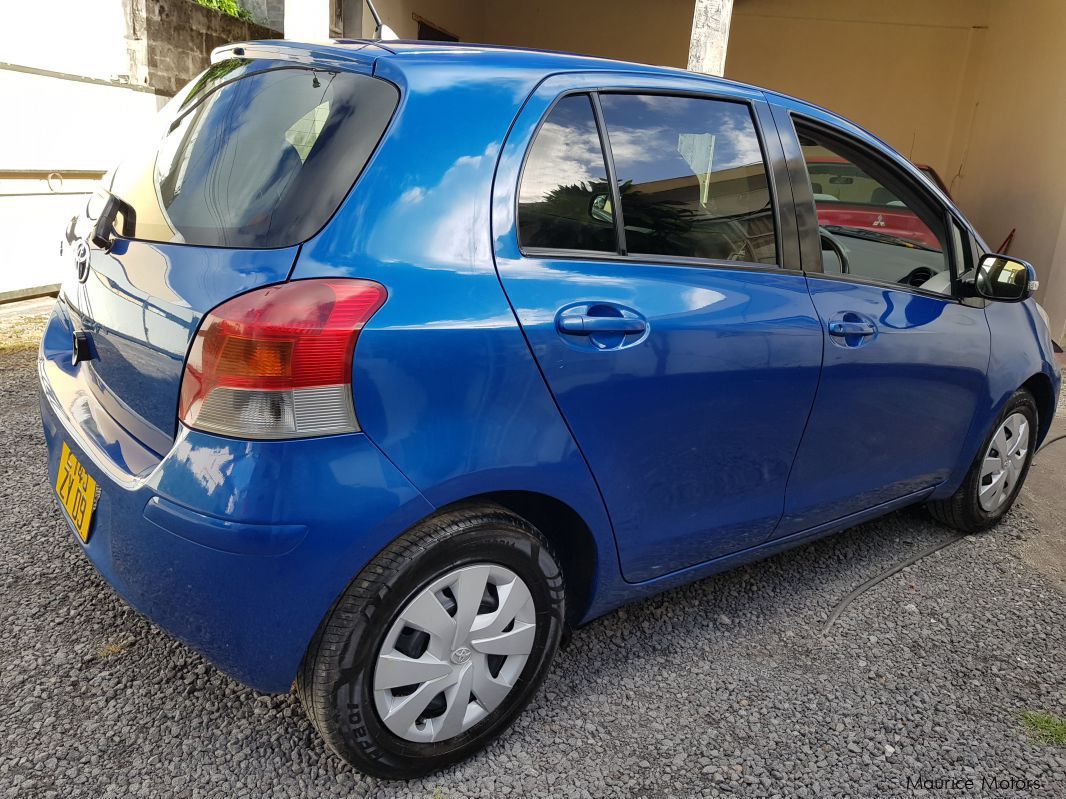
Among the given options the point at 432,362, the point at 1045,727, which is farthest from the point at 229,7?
the point at 1045,727

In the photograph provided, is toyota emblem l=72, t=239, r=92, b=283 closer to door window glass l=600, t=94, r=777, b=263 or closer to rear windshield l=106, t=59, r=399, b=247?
rear windshield l=106, t=59, r=399, b=247

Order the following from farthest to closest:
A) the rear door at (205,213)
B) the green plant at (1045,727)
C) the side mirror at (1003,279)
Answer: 1. the side mirror at (1003,279)
2. the green plant at (1045,727)
3. the rear door at (205,213)

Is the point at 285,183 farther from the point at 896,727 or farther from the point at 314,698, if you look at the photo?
the point at 896,727

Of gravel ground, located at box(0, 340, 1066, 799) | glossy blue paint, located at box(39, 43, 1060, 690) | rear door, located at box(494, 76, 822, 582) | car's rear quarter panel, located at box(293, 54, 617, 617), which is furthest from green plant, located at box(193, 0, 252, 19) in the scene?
car's rear quarter panel, located at box(293, 54, 617, 617)

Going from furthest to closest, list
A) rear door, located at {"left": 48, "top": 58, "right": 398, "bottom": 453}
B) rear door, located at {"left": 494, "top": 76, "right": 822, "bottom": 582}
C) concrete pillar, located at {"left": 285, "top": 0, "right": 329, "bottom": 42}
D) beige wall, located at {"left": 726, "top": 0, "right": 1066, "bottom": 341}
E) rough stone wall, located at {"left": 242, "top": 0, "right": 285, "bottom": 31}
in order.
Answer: beige wall, located at {"left": 726, "top": 0, "right": 1066, "bottom": 341}
rough stone wall, located at {"left": 242, "top": 0, "right": 285, "bottom": 31}
concrete pillar, located at {"left": 285, "top": 0, "right": 329, "bottom": 42}
rear door, located at {"left": 494, "top": 76, "right": 822, "bottom": 582}
rear door, located at {"left": 48, "top": 58, "right": 398, "bottom": 453}

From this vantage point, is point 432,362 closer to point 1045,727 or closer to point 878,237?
point 1045,727

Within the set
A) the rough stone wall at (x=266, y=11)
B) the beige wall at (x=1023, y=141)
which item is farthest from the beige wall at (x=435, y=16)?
the beige wall at (x=1023, y=141)

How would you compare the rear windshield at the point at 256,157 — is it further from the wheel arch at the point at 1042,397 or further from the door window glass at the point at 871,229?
the wheel arch at the point at 1042,397

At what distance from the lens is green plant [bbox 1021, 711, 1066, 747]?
237 cm

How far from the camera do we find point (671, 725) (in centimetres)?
230

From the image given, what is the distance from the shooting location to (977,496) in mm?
3520

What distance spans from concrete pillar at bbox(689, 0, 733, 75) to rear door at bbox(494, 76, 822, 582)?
474cm

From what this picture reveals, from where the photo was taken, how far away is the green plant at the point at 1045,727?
2.37 meters

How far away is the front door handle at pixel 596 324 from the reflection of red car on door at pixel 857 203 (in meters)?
0.89
